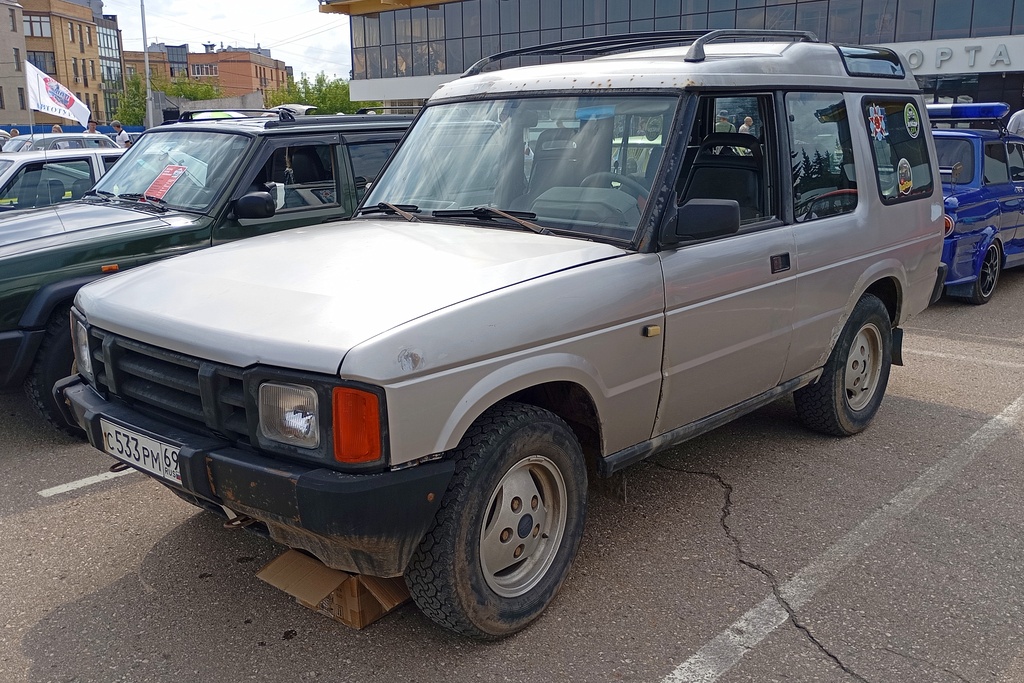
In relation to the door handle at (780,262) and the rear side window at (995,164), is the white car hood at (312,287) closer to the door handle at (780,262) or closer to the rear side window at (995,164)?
the door handle at (780,262)

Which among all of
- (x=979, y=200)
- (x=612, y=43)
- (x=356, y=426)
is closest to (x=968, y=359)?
(x=979, y=200)

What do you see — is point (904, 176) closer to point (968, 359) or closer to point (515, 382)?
point (968, 359)

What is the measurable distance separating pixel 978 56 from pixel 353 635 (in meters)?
32.3

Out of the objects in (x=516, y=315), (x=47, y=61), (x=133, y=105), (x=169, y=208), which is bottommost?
(x=516, y=315)

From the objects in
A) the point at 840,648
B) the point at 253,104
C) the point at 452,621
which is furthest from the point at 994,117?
the point at 253,104

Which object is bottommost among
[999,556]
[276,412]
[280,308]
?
[999,556]

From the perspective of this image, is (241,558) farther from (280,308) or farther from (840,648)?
(840,648)

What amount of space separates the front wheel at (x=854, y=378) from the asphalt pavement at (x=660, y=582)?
0.17 meters

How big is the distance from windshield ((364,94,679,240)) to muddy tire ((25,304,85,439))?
7.50 ft

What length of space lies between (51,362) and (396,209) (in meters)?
2.41

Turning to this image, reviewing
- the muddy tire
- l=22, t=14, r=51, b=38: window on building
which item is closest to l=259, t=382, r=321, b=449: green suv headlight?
the muddy tire

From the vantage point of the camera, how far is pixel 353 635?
3.38m

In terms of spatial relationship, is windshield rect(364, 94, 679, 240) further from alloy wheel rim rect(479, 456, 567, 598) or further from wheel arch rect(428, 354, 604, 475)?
alloy wheel rim rect(479, 456, 567, 598)

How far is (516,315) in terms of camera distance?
3.14m
